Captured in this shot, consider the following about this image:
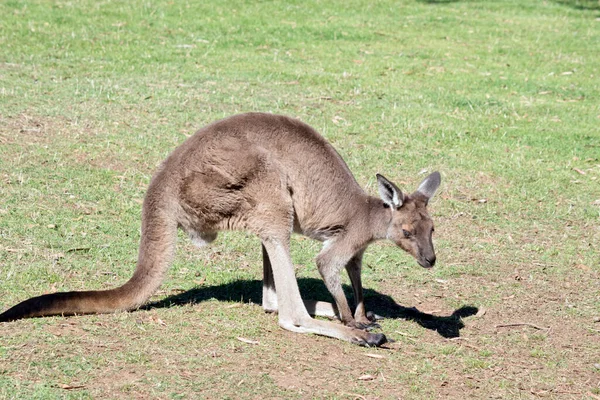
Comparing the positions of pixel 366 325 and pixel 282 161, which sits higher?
pixel 282 161

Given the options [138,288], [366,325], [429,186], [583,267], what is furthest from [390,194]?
[583,267]

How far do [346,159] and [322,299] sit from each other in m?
2.61

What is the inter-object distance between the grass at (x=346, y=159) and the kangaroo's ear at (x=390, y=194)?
2.59 ft

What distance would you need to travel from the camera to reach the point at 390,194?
5426 mm

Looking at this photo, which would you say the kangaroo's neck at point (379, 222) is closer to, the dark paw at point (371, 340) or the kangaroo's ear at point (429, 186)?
the kangaroo's ear at point (429, 186)

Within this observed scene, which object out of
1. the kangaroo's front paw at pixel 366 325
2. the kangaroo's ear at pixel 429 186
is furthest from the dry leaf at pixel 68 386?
the kangaroo's ear at pixel 429 186

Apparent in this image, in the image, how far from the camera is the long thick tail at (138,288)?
4.69 m

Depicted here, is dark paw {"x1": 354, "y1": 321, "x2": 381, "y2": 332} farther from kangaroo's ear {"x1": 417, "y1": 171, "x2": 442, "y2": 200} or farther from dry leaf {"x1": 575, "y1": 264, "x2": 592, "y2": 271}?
dry leaf {"x1": 575, "y1": 264, "x2": 592, "y2": 271}

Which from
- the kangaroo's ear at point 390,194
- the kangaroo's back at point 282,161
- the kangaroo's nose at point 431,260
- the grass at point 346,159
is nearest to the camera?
the grass at point 346,159

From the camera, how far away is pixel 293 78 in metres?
10.7

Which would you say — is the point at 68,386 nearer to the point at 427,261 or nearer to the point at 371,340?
the point at 371,340

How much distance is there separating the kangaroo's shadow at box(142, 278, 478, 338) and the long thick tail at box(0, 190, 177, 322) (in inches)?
14.1

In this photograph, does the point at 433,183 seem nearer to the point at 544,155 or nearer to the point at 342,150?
the point at 342,150

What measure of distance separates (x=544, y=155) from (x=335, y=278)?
4.46 metres
